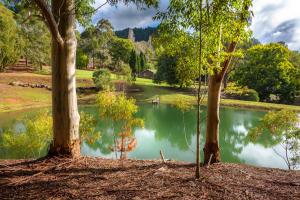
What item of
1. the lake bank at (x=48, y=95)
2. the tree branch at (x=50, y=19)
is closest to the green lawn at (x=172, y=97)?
the lake bank at (x=48, y=95)

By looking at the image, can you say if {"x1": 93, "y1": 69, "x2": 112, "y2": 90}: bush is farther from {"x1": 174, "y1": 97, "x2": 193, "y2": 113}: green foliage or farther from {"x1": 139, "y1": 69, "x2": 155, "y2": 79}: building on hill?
{"x1": 174, "y1": 97, "x2": 193, "y2": 113}: green foliage

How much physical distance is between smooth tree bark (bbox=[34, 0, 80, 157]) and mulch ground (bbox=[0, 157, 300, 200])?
1.11 feet

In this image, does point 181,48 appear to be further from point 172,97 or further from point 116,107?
point 172,97

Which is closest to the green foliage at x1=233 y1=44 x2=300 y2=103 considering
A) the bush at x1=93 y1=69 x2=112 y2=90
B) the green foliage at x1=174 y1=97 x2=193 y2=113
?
the bush at x1=93 y1=69 x2=112 y2=90

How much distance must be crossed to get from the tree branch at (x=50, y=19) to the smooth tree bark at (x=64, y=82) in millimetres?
147

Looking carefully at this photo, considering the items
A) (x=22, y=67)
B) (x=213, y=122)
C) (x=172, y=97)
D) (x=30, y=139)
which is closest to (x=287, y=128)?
(x=213, y=122)

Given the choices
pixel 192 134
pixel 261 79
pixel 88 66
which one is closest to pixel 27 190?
pixel 192 134

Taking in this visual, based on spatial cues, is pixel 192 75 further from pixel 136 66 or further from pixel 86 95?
pixel 136 66

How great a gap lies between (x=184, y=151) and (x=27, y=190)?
12.3m

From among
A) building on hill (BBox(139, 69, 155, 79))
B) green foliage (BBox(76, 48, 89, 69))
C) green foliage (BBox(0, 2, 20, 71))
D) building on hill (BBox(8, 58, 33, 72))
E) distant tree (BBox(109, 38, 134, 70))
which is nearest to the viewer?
green foliage (BBox(0, 2, 20, 71))

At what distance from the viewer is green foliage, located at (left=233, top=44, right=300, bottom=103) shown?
37.8 metres

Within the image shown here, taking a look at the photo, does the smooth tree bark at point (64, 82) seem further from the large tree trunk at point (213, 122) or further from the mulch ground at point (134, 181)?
the large tree trunk at point (213, 122)

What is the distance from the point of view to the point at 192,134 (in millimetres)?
20422

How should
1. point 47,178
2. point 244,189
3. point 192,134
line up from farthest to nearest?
1. point 192,134
2. point 47,178
3. point 244,189
